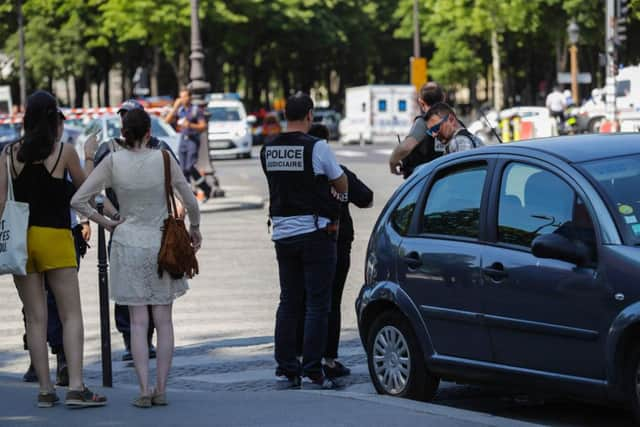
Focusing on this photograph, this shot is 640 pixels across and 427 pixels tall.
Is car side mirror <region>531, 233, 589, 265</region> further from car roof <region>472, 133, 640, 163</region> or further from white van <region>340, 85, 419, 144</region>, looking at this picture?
white van <region>340, 85, 419, 144</region>

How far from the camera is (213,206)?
24.3 meters

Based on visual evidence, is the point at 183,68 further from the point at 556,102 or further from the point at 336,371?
the point at 336,371

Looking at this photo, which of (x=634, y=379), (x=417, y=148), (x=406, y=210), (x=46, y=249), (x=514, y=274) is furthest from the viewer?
(x=417, y=148)

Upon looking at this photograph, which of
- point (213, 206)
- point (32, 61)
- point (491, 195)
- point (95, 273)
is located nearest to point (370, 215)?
point (213, 206)

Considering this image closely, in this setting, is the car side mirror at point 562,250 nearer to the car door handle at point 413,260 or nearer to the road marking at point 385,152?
the car door handle at point 413,260

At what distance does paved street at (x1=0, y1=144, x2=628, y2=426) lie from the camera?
27.4ft

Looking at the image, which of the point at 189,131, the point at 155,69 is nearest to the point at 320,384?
the point at 189,131

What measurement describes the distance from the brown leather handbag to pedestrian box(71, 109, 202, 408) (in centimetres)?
3

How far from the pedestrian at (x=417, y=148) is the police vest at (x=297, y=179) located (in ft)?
5.32

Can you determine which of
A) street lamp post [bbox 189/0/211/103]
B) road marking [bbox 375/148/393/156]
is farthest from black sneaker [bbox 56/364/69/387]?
road marking [bbox 375/148/393/156]

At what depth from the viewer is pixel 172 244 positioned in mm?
→ 7805

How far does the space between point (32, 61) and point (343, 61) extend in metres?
20.5

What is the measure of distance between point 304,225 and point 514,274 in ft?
5.44

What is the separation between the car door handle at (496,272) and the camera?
7.47 m
